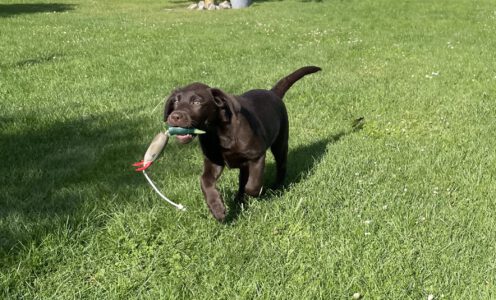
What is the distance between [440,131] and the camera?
636cm

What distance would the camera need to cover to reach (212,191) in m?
3.87

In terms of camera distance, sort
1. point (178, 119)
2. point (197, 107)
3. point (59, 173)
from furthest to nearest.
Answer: point (59, 173), point (197, 107), point (178, 119)

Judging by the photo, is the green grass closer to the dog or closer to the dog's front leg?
the dog's front leg

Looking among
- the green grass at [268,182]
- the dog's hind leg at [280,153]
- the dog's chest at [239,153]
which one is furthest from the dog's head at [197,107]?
the dog's hind leg at [280,153]

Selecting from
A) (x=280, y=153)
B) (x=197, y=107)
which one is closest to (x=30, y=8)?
(x=280, y=153)

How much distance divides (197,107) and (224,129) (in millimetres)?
403

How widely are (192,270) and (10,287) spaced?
1188mm

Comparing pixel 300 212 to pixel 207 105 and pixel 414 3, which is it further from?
pixel 414 3

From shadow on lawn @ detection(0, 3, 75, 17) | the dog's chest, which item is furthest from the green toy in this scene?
shadow on lawn @ detection(0, 3, 75, 17)

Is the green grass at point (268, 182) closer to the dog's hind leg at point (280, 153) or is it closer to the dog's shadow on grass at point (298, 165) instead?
the dog's shadow on grass at point (298, 165)

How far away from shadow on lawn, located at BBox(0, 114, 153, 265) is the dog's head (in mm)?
1147

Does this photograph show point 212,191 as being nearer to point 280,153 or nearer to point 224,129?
point 224,129

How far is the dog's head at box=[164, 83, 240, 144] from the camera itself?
11.1 feet

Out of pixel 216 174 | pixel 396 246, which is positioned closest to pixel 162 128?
pixel 216 174
